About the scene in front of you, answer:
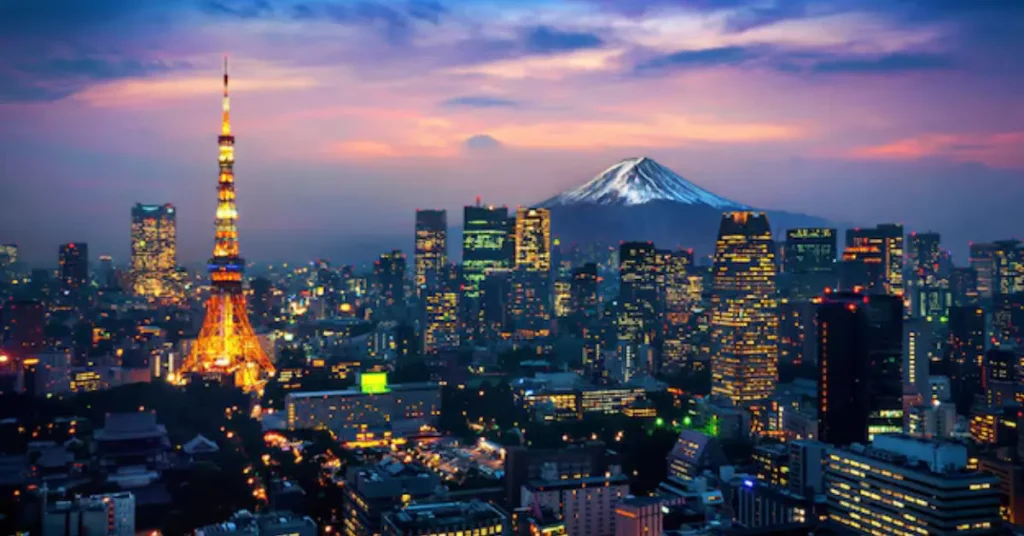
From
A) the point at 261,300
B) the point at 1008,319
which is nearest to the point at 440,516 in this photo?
the point at 1008,319

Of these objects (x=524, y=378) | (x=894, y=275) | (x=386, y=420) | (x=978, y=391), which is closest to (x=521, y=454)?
(x=386, y=420)

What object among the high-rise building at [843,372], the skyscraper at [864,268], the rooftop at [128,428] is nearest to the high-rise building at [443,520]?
the rooftop at [128,428]

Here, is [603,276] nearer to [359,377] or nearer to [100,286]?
[100,286]

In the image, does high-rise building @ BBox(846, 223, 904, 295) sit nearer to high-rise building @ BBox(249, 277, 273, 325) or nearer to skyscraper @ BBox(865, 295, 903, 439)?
skyscraper @ BBox(865, 295, 903, 439)

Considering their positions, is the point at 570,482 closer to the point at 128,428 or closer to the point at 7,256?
the point at 128,428

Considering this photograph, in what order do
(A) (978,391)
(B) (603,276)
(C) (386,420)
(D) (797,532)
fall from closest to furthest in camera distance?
(D) (797,532)
(C) (386,420)
(A) (978,391)
(B) (603,276)

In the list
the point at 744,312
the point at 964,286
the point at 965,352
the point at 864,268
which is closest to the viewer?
the point at 965,352
